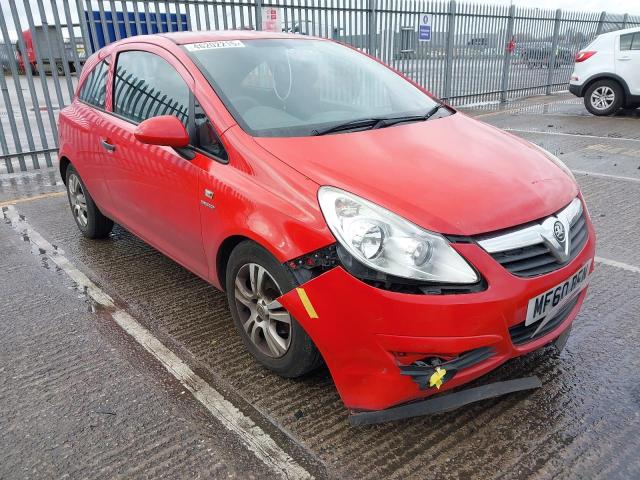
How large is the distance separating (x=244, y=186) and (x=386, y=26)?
9301 millimetres

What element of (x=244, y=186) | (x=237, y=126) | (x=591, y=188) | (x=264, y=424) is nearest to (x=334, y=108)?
(x=237, y=126)

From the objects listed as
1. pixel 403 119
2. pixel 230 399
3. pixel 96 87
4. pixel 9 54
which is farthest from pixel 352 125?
pixel 9 54

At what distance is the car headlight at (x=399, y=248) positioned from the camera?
1971mm

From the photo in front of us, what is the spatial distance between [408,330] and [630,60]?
1056 cm

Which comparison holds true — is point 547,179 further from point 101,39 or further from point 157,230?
point 101,39

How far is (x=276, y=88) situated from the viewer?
2992 millimetres

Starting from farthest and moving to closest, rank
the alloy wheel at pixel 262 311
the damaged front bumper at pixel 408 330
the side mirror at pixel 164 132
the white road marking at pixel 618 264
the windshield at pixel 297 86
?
the white road marking at pixel 618 264 → the windshield at pixel 297 86 → the side mirror at pixel 164 132 → the alloy wheel at pixel 262 311 → the damaged front bumper at pixel 408 330

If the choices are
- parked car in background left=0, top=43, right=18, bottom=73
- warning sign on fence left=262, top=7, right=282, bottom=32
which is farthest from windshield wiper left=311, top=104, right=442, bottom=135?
warning sign on fence left=262, top=7, right=282, bottom=32

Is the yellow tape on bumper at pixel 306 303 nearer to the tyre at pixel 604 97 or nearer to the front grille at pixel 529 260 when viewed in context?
the front grille at pixel 529 260

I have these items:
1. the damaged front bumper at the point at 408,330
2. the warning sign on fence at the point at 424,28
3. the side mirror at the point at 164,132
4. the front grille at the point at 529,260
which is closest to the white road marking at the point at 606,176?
the front grille at the point at 529,260

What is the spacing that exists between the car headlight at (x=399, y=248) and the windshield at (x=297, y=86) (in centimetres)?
80

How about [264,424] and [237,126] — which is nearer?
[264,424]

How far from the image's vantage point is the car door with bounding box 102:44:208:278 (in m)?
2.88

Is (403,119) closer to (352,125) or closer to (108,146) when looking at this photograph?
(352,125)
